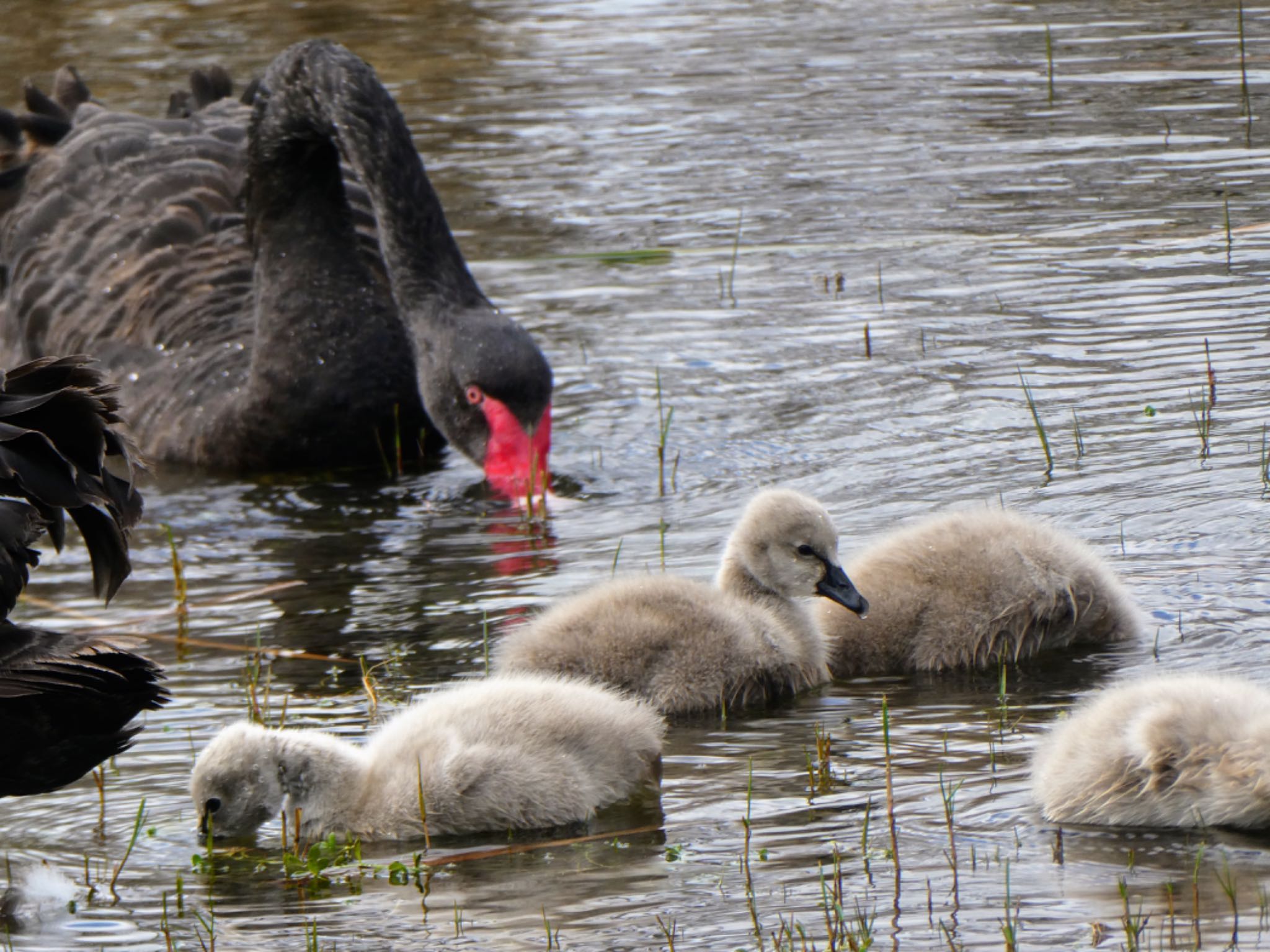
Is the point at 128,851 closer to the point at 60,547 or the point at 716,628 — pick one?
the point at 60,547

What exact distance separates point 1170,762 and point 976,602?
1302 millimetres

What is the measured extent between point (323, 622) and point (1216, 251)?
4400 millimetres

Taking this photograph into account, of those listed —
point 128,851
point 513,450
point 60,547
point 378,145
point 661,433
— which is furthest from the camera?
point 378,145

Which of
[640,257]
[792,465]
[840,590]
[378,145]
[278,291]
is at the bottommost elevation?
[792,465]

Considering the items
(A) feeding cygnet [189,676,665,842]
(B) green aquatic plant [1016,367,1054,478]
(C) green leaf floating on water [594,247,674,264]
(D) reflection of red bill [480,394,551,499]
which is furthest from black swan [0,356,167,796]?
(C) green leaf floating on water [594,247,674,264]

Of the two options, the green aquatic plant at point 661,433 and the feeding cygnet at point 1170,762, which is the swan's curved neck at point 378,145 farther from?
the feeding cygnet at point 1170,762

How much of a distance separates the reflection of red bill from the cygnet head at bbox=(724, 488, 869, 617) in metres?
1.93

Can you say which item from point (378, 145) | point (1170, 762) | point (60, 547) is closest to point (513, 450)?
point (378, 145)

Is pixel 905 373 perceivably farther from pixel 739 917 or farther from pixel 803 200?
pixel 739 917

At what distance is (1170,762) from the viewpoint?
4.05 m

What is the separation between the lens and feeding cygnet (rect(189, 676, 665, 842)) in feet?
14.5

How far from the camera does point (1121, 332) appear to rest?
7.95m

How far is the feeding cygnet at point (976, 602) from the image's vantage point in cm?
529

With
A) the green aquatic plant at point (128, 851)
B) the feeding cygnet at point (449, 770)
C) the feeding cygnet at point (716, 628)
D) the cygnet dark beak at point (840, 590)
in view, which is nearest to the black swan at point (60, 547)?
the green aquatic plant at point (128, 851)
